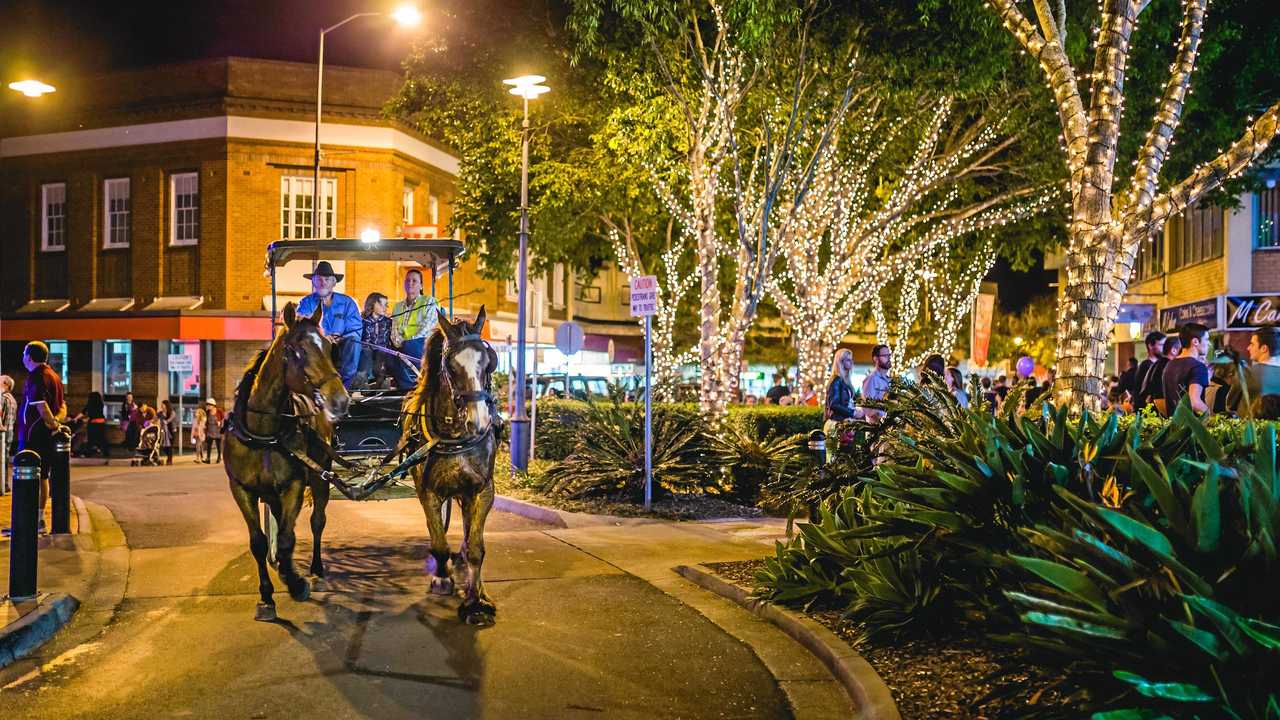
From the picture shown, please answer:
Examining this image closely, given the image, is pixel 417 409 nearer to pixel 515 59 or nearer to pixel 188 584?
pixel 188 584

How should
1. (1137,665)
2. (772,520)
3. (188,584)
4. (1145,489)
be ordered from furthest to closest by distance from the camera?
(772,520) → (188,584) → (1145,489) → (1137,665)

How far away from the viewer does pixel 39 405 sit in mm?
11602

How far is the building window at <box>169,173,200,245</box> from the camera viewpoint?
31234 mm

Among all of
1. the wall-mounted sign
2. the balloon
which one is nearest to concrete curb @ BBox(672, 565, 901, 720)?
the balloon

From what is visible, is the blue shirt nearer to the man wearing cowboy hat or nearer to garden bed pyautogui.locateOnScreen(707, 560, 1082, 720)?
the man wearing cowboy hat

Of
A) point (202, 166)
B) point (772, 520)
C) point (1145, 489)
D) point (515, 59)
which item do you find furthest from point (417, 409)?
point (202, 166)

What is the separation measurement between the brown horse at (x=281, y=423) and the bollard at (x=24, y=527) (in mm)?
1568

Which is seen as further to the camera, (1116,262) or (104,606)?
(1116,262)

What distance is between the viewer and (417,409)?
815 cm

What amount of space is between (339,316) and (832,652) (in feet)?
19.3

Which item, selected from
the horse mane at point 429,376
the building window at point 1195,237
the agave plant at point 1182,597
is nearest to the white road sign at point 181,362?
the horse mane at point 429,376

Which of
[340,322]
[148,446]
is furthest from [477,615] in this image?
[148,446]

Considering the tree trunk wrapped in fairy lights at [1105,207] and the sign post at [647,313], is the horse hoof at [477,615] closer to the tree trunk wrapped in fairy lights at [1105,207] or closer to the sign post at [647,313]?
the sign post at [647,313]

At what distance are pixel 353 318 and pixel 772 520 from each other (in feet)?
18.7
